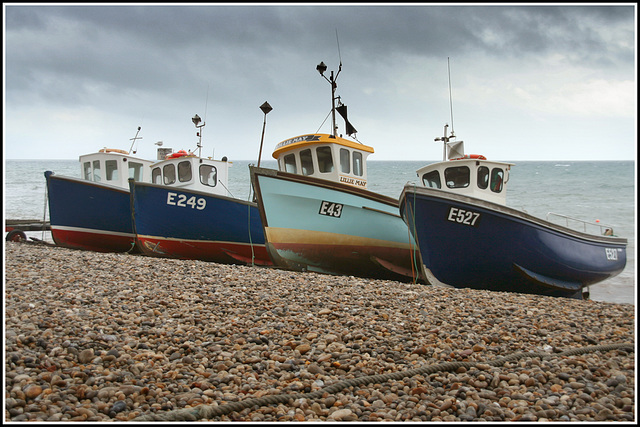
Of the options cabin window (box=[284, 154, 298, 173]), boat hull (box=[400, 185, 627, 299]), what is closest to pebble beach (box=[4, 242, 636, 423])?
boat hull (box=[400, 185, 627, 299])

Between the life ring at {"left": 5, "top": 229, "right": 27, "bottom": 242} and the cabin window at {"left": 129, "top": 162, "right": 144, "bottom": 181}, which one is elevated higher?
the cabin window at {"left": 129, "top": 162, "right": 144, "bottom": 181}

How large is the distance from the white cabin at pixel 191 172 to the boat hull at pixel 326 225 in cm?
393

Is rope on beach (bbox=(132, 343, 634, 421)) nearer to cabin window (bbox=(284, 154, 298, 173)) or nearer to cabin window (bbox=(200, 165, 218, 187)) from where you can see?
cabin window (bbox=(284, 154, 298, 173))

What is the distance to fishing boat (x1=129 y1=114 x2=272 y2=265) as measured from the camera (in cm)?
1091

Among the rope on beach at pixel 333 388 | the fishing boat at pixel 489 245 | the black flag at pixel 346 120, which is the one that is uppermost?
the black flag at pixel 346 120

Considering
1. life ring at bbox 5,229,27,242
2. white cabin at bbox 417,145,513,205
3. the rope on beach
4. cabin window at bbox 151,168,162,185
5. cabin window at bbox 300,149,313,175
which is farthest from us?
→ life ring at bbox 5,229,27,242

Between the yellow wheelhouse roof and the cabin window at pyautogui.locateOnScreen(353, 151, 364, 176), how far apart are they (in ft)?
0.58

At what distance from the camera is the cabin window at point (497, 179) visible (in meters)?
9.34

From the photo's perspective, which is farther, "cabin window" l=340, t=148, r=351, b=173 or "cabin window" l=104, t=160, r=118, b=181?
"cabin window" l=104, t=160, r=118, b=181

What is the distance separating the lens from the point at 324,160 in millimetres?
10516

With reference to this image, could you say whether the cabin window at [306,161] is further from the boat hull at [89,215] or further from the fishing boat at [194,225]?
the boat hull at [89,215]

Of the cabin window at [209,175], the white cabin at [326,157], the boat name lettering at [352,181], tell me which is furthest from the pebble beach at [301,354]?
the cabin window at [209,175]

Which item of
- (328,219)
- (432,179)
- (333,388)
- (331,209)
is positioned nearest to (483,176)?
(432,179)

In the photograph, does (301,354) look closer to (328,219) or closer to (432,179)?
(328,219)
